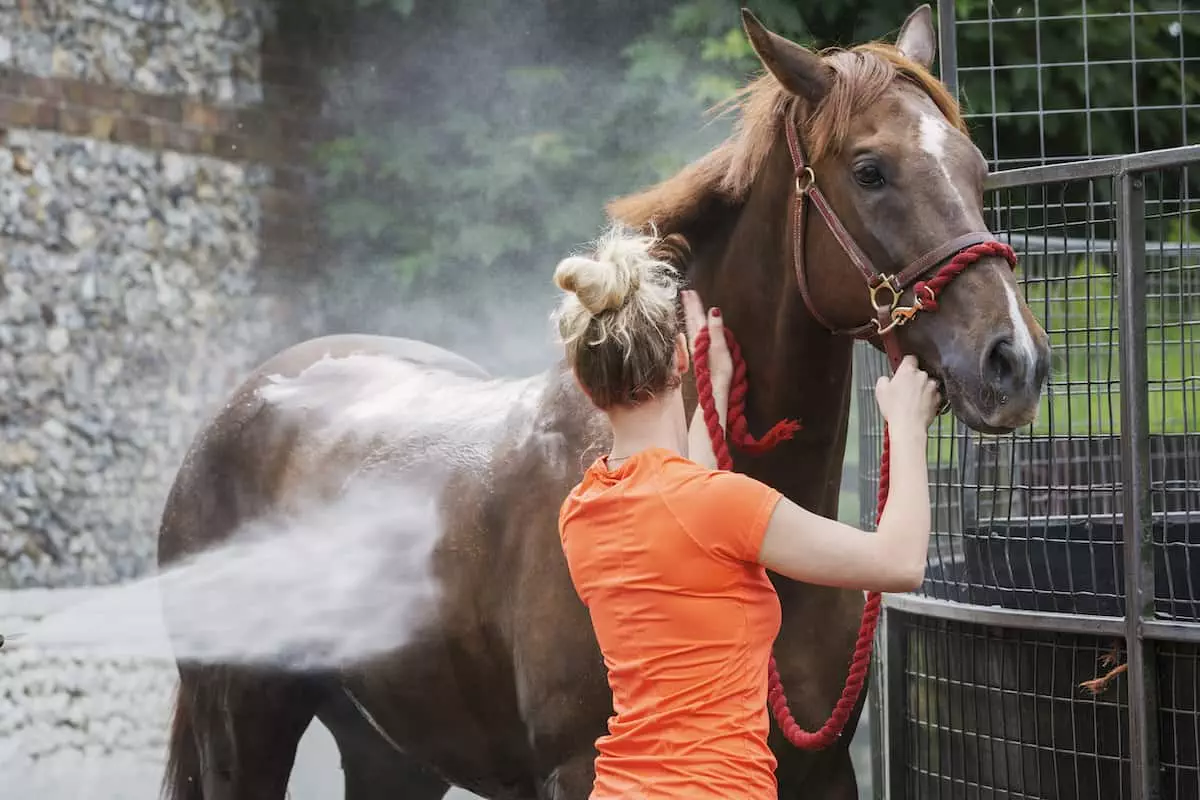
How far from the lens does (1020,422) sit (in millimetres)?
2195

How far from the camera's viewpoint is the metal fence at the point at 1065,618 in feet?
9.17

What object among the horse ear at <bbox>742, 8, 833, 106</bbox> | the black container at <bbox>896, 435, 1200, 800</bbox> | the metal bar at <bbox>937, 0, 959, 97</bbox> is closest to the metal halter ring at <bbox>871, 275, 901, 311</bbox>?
the horse ear at <bbox>742, 8, 833, 106</bbox>

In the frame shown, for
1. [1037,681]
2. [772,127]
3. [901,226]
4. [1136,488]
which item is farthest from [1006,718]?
[772,127]

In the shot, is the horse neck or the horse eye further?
the horse neck

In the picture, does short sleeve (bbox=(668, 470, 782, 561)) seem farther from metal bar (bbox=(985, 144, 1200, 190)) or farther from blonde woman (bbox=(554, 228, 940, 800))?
metal bar (bbox=(985, 144, 1200, 190))

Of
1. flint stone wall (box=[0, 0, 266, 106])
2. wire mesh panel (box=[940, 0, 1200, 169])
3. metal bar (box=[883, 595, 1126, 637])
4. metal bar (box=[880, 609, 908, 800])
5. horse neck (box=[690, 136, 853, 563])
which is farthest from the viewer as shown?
wire mesh panel (box=[940, 0, 1200, 169])

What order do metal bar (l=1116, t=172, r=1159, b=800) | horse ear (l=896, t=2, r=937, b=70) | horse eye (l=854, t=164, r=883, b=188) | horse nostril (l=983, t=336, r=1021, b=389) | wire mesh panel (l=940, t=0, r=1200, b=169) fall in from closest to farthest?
horse nostril (l=983, t=336, r=1021, b=389) → horse eye (l=854, t=164, r=883, b=188) → metal bar (l=1116, t=172, r=1159, b=800) → horse ear (l=896, t=2, r=937, b=70) → wire mesh panel (l=940, t=0, r=1200, b=169)

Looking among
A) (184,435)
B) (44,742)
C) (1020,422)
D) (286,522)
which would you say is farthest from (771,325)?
(184,435)

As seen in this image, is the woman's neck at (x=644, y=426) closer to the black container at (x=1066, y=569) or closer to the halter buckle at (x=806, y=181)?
the halter buckle at (x=806, y=181)

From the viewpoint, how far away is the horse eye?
2438 mm

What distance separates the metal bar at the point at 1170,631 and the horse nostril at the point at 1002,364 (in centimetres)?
88

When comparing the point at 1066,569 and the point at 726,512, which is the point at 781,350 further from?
the point at 1066,569

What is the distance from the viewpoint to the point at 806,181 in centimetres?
256

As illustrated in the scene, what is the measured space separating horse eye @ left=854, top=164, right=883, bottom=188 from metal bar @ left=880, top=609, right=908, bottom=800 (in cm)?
153
